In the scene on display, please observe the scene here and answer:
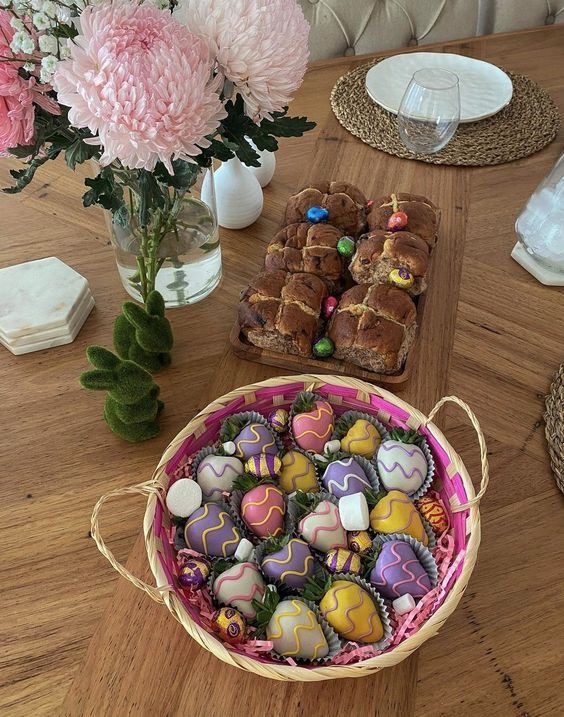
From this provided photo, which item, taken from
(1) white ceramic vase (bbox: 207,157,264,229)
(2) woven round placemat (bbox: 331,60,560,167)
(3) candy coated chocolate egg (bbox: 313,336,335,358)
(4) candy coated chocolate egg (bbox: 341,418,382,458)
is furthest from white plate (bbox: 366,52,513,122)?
(4) candy coated chocolate egg (bbox: 341,418,382,458)

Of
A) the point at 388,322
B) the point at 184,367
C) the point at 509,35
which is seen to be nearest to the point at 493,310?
the point at 388,322

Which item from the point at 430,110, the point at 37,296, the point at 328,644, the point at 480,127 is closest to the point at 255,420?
the point at 328,644

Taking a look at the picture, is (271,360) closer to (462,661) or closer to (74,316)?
(74,316)

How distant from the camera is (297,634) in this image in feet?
1.58

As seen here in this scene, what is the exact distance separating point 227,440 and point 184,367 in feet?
0.51

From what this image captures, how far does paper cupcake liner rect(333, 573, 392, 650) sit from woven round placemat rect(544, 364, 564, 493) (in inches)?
9.4

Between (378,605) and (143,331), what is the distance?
0.36 metres

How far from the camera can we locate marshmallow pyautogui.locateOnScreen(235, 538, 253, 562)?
21.4 inches

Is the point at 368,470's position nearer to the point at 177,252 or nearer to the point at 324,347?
the point at 324,347

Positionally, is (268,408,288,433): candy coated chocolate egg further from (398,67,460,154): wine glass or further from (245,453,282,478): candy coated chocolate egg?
(398,67,460,154): wine glass

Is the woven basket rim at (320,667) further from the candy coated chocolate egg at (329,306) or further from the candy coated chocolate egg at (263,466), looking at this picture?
the candy coated chocolate egg at (329,306)

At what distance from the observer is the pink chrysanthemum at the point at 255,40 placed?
47 cm

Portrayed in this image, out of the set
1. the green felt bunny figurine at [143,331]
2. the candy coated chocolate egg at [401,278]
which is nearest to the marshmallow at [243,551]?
the green felt bunny figurine at [143,331]

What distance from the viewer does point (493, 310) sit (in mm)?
817
